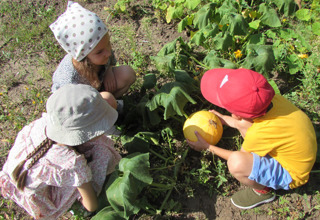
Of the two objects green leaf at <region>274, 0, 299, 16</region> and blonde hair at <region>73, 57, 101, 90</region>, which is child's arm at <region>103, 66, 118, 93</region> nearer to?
blonde hair at <region>73, 57, 101, 90</region>

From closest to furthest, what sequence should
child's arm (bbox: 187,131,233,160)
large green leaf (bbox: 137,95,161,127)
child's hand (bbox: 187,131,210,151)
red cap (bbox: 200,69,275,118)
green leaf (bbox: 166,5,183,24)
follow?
red cap (bbox: 200,69,275,118)
child's arm (bbox: 187,131,233,160)
child's hand (bbox: 187,131,210,151)
large green leaf (bbox: 137,95,161,127)
green leaf (bbox: 166,5,183,24)

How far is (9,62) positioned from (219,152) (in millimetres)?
3394

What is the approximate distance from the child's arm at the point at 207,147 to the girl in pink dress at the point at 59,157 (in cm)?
88

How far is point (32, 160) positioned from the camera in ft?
7.19

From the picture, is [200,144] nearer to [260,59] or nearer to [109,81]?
[260,59]

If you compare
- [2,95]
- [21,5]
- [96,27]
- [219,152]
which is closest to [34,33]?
[21,5]

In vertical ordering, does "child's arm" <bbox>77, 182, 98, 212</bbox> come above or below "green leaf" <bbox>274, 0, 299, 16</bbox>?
below

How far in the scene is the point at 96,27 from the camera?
2.55 m

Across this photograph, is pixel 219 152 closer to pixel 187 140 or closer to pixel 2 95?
pixel 187 140

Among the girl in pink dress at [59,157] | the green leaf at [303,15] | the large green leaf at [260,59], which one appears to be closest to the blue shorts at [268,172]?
the large green leaf at [260,59]

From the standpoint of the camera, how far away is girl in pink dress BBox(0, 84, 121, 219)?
2.09m

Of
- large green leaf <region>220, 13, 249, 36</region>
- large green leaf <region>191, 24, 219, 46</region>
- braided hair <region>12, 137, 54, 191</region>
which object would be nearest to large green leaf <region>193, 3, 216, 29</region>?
large green leaf <region>191, 24, 219, 46</region>

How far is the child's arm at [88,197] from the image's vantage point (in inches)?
93.5

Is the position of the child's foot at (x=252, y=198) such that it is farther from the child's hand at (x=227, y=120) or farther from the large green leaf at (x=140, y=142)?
the large green leaf at (x=140, y=142)
